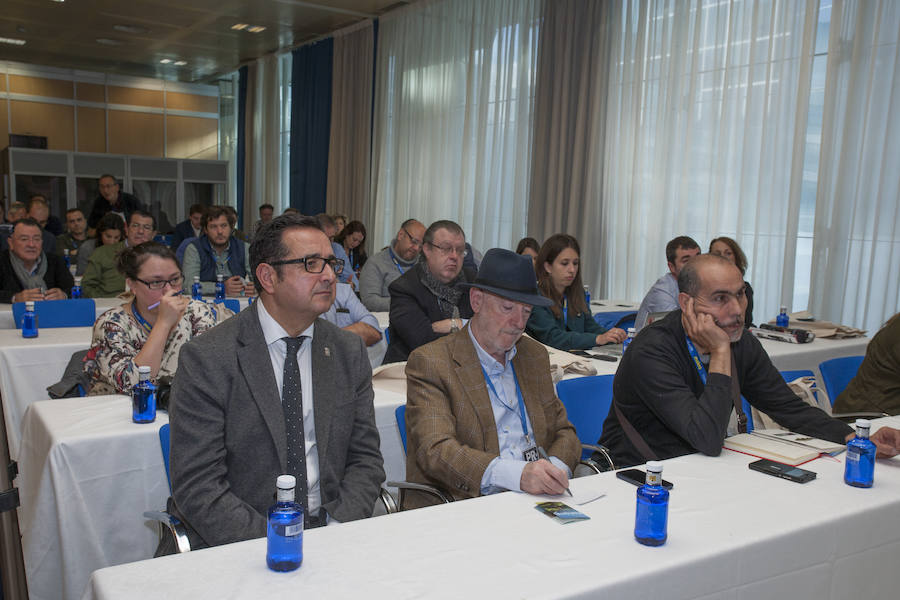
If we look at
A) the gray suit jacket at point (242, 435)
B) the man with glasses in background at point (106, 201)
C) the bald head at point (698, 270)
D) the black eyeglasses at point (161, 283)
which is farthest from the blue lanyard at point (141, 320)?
the man with glasses in background at point (106, 201)

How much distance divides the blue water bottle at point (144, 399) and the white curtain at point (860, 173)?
212 inches

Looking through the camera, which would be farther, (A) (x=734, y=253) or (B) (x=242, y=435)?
(A) (x=734, y=253)

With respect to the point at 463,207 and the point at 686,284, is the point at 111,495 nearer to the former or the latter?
the point at 686,284

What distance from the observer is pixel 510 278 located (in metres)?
2.52

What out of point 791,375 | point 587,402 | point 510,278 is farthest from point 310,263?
point 791,375

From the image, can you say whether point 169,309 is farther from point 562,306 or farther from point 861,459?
point 861,459

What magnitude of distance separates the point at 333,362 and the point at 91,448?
1095mm

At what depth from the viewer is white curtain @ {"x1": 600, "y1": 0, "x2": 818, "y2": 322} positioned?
6.26 m

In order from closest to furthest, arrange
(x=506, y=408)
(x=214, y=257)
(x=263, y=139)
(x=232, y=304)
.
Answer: (x=506, y=408) < (x=232, y=304) < (x=214, y=257) < (x=263, y=139)

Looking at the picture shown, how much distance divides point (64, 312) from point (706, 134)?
5728 mm

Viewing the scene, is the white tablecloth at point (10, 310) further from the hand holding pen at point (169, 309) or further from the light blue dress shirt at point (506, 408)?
the light blue dress shirt at point (506, 408)

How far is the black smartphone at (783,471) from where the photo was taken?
2229mm

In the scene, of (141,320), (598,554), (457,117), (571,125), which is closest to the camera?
Result: (598,554)

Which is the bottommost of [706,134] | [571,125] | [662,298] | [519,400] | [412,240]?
[519,400]
